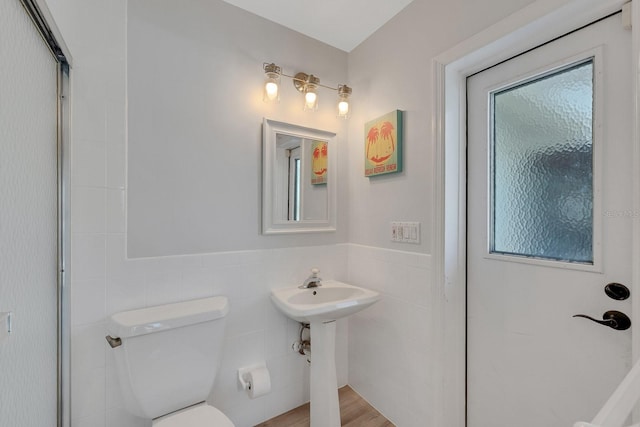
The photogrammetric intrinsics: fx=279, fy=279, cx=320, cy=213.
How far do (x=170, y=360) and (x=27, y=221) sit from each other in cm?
75

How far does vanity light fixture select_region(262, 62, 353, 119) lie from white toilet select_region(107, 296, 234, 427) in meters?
1.21

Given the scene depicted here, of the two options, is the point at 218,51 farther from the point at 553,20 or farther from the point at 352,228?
the point at 553,20

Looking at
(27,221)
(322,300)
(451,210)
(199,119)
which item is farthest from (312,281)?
(27,221)

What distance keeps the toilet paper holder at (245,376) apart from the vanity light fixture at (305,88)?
155cm

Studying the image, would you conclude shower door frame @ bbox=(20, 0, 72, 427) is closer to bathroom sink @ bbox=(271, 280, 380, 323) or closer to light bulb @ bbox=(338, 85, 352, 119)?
bathroom sink @ bbox=(271, 280, 380, 323)

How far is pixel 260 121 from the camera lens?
1.66m

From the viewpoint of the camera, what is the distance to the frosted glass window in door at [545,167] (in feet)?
3.51

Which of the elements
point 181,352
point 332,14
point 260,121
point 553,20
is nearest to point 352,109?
point 332,14

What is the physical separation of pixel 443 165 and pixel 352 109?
86 centimetres

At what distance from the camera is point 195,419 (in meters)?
1.15

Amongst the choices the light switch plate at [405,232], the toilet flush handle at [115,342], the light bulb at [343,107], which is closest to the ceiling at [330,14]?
the light bulb at [343,107]

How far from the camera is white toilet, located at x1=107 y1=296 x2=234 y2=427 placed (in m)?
1.14

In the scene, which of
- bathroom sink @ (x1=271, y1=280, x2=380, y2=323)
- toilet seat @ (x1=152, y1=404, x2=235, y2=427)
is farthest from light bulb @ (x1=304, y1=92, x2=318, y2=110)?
toilet seat @ (x1=152, y1=404, x2=235, y2=427)

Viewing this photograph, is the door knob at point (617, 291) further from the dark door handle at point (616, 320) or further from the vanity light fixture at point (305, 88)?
the vanity light fixture at point (305, 88)
